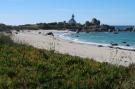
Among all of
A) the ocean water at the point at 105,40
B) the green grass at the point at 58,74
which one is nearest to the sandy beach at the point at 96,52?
the green grass at the point at 58,74

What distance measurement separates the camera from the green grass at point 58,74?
9531 mm

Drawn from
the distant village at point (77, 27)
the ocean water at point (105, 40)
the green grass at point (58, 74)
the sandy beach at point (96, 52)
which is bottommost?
the distant village at point (77, 27)

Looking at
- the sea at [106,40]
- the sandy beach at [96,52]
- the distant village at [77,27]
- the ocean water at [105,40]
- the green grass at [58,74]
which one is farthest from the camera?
the distant village at [77,27]

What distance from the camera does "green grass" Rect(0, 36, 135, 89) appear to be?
9.53m

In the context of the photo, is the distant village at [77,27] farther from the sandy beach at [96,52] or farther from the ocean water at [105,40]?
the sandy beach at [96,52]

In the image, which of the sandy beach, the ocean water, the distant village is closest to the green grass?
the sandy beach

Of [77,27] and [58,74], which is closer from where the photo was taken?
[58,74]

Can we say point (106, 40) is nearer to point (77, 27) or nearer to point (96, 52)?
point (96, 52)

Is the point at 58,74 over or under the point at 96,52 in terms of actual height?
over

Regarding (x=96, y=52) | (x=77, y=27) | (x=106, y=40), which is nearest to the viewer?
(x=96, y=52)

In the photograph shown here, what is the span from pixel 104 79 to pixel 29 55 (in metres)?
4.52

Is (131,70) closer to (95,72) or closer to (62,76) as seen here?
(95,72)

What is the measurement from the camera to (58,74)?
10.9 metres

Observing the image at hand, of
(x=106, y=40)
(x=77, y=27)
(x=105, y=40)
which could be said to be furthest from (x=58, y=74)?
(x=77, y=27)
